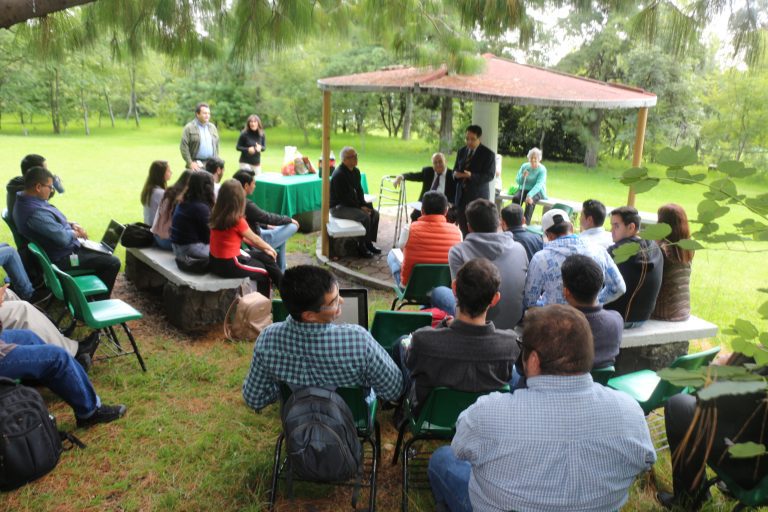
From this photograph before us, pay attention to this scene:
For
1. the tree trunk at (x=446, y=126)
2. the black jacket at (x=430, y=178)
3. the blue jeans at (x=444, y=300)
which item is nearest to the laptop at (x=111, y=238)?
the blue jeans at (x=444, y=300)

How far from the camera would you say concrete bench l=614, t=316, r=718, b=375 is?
4.36 m

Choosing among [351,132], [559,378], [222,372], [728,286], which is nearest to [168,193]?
[222,372]

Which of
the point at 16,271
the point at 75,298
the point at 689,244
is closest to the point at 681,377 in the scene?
the point at 689,244

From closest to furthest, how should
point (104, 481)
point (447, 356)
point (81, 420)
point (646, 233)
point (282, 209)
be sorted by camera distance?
point (646, 233)
point (447, 356)
point (104, 481)
point (81, 420)
point (282, 209)

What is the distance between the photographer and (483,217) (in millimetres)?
4379

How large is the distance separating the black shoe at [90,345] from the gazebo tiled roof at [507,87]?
12.6 ft

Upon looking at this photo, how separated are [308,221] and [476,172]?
3162 mm

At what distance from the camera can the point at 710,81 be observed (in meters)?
25.6

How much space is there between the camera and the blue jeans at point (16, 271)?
521cm

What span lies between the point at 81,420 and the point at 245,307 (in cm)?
167

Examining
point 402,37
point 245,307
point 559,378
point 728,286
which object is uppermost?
point 402,37

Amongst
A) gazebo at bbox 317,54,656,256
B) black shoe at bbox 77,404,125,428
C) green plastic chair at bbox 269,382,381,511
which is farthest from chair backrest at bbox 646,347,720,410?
black shoe at bbox 77,404,125,428

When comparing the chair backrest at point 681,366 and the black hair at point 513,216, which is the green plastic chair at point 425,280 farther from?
→ the chair backrest at point 681,366

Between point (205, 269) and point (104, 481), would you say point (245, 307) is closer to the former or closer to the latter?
point (205, 269)
